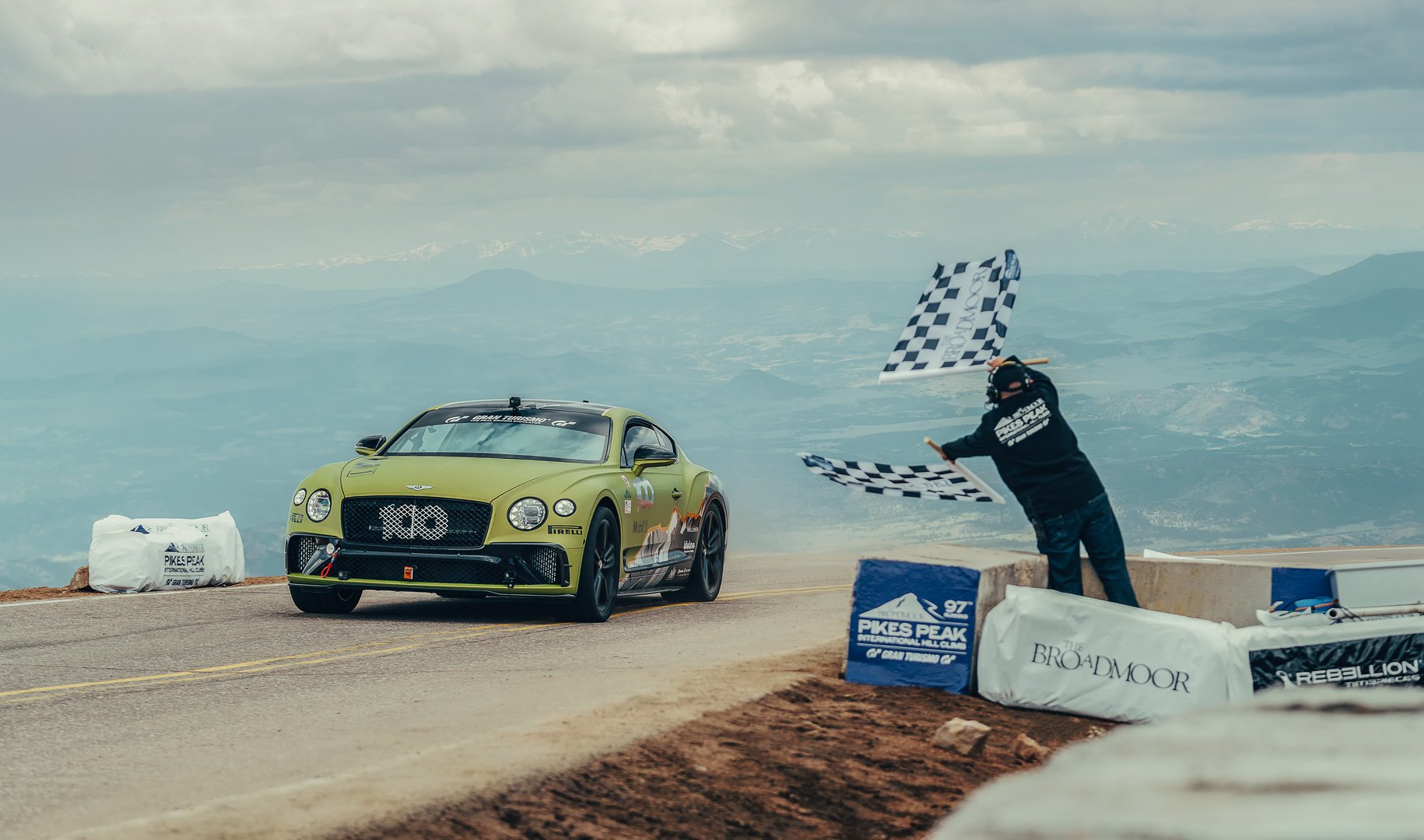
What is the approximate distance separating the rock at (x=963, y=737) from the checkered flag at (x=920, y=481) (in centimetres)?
276

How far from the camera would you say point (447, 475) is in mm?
11586

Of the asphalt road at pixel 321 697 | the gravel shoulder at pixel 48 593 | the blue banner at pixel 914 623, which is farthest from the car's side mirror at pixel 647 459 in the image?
the gravel shoulder at pixel 48 593

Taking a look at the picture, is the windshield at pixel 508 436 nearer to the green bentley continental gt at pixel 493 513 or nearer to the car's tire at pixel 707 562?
the green bentley continental gt at pixel 493 513

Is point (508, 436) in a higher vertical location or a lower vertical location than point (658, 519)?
higher

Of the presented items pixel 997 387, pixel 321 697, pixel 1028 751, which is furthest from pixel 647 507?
pixel 1028 751

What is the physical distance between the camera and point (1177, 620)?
805 cm

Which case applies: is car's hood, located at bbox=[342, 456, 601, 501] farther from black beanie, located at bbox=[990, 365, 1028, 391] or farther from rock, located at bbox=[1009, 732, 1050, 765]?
rock, located at bbox=[1009, 732, 1050, 765]

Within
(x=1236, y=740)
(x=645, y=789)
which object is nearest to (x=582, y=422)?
(x=645, y=789)

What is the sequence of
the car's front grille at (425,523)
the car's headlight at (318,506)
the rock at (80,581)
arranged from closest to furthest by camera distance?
the car's front grille at (425,523) < the car's headlight at (318,506) < the rock at (80,581)

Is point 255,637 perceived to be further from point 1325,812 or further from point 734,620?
point 1325,812

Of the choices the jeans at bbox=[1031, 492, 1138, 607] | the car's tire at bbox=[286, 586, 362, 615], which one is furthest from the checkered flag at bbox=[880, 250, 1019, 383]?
the car's tire at bbox=[286, 586, 362, 615]

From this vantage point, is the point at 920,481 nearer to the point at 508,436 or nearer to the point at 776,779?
the point at 776,779

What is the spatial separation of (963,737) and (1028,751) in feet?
1.18

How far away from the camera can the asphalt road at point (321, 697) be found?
18.0ft
